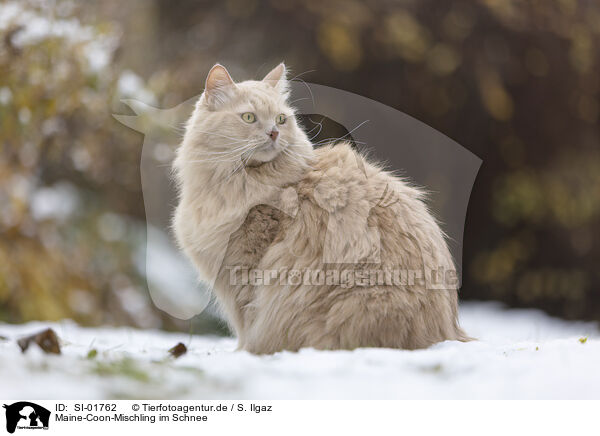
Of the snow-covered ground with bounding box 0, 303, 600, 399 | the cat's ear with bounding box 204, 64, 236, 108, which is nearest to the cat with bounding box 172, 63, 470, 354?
the cat's ear with bounding box 204, 64, 236, 108

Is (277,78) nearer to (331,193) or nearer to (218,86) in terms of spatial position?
(218,86)

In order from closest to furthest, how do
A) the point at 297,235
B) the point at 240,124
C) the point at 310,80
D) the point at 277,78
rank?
the point at 297,235 → the point at 240,124 → the point at 277,78 → the point at 310,80

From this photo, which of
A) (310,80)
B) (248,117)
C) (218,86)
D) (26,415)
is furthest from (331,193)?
(310,80)

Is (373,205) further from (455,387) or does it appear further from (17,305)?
(17,305)

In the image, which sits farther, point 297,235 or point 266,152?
point 266,152

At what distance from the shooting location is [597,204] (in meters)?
3.83

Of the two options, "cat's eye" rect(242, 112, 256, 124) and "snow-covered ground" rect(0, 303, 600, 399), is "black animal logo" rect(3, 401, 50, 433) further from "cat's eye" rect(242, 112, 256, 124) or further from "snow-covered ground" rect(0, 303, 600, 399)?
"cat's eye" rect(242, 112, 256, 124)

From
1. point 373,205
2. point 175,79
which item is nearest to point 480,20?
point 175,79

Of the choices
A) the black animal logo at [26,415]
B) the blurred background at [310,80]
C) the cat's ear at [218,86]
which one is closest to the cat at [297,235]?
the cat's ear at [218,86]

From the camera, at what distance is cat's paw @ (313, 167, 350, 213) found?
1.73 metres

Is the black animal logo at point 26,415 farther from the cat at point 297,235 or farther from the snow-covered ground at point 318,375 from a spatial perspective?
the cat at point 297,235

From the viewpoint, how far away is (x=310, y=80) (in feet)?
10.4

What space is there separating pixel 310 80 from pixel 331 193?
1598 mm

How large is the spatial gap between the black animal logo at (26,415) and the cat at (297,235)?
0.72m
